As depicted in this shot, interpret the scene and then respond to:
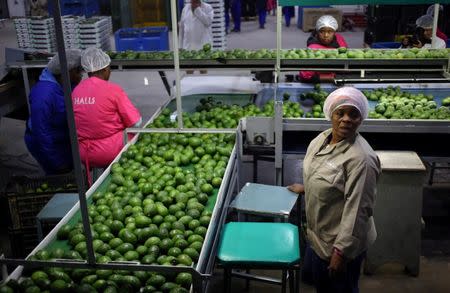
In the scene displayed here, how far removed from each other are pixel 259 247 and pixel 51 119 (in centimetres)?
266

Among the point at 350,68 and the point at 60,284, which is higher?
the point at 350,68

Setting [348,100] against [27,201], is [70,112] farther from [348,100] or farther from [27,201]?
[27,201]

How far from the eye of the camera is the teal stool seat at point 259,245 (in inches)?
117

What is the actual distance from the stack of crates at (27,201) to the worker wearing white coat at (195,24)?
17.8ft

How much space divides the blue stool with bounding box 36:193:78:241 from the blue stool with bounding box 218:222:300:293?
1377mm

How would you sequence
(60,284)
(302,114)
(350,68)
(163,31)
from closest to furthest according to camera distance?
(60,284) → (302,114) → (350,68) → (163,31)

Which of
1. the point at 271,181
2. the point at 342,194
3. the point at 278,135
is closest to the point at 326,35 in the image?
the point at 271,181

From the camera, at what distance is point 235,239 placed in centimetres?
317

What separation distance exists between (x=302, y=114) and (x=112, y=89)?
1863 mm

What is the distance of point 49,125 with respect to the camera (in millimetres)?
4801

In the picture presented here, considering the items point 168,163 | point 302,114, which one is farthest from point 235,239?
point 302,114

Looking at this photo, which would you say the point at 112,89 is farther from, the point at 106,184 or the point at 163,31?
the point at 163,31

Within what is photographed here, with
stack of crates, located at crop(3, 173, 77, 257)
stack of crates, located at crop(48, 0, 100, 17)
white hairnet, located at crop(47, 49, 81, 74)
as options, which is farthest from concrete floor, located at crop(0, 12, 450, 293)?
stack of crates, located at crop(48, 0, 100, 17)

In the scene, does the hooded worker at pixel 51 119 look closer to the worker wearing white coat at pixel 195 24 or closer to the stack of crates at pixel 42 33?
the worker wearing white coat at pixel 195 24
